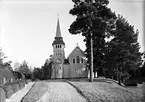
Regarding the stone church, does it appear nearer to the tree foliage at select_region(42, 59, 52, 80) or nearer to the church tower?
the church tower

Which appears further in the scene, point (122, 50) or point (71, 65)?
point (71, 65)

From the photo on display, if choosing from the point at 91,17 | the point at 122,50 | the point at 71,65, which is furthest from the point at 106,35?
the point at 71,65

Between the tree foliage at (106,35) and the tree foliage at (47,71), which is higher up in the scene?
the tree foliage at (106,35)

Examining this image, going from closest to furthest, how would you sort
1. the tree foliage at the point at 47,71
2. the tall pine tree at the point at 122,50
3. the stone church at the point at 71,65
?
the tall pine tree at the point at 122,50, the stone church at the point at 71,65, the tree foliage at the point at 47,71

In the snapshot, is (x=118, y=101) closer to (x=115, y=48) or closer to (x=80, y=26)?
(x=80, y=26)

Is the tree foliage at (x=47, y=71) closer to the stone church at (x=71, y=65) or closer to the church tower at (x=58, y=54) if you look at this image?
the stone church at (x=71, y=65)

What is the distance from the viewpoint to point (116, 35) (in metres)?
29.6

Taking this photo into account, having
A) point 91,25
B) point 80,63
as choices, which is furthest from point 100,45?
point 80,63

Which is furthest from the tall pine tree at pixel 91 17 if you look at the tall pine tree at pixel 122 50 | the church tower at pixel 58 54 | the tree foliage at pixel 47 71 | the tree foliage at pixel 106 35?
the tree foliage at pixel 47 71

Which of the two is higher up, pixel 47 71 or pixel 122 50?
pixel 122 50

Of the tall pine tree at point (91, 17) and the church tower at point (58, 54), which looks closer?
the tall pine tree at point (91, 17)

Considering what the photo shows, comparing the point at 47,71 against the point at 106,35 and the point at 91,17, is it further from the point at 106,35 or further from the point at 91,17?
the point at 91,17

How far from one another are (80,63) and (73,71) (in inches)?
112

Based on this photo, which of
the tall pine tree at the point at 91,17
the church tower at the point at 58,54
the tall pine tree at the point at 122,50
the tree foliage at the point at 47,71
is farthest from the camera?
the tree foliage at the point at 47,71
